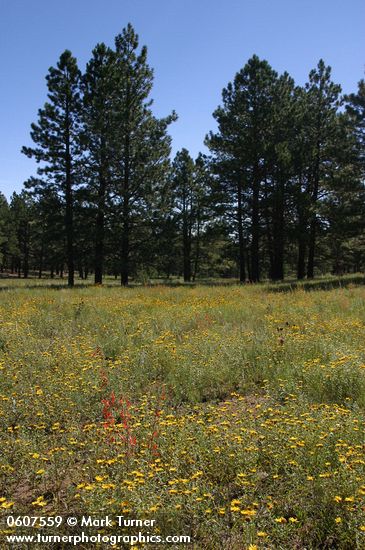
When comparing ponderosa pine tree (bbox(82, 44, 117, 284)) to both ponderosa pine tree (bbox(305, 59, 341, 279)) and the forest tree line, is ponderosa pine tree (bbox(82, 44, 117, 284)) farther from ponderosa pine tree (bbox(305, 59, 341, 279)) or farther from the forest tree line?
ponderosa pine tree (bbox(305, 59, 341, 279))

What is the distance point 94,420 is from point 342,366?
3513 mm

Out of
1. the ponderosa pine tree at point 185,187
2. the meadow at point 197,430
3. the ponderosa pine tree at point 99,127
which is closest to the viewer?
the meadow at point 197,430

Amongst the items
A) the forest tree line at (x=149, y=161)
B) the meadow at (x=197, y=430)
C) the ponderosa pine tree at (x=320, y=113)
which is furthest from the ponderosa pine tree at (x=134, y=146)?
the meadow at (x=197, y=430)

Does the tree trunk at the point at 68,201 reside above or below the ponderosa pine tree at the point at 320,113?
below

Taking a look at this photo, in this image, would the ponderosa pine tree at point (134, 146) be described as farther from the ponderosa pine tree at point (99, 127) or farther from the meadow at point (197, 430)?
the meadow at point (197, 430)

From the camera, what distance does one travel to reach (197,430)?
4160 mm

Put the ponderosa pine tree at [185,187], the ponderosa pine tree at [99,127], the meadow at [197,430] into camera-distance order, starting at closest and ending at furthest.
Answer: the meadow at [197,430]
the ponderosa pine tree at [99,127]
the ponderosa pine tree at [185,187]

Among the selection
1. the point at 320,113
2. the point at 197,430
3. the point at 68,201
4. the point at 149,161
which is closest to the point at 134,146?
the point at 149,161

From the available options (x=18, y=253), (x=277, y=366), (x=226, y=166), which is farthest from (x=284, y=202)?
(x=18, y=253)

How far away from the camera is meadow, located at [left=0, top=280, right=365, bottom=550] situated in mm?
3016

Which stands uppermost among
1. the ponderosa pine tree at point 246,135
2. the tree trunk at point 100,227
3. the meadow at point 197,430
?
the ponderosa pine tree at point 246,135

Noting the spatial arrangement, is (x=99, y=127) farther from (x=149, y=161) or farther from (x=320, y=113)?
(x=320, y=113)

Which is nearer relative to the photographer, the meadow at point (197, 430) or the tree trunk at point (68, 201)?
the meadow at point (197, 430)

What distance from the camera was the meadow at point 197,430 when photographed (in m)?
3.02
